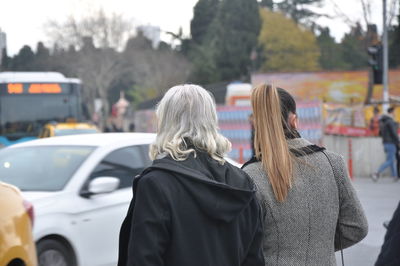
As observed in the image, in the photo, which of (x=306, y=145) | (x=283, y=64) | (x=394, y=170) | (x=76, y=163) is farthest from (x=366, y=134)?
(x=283, y=64)

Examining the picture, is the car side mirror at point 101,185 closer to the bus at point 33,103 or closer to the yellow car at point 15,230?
the yellow car at point 15,230

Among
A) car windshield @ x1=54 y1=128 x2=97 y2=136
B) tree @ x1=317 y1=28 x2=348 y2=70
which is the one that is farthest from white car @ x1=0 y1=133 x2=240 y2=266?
tree @ x1=317 y1=28 x2=348 y2=70

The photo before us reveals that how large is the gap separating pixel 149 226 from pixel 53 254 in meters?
4.05

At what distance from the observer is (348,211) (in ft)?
10.9

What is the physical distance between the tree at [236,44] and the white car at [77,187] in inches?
2238

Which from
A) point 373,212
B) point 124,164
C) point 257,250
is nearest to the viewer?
point 257,250

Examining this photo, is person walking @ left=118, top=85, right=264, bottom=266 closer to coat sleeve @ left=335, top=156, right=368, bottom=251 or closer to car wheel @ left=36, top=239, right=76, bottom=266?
coat sleeve @ left=335, top=156, right=368, bottom=251

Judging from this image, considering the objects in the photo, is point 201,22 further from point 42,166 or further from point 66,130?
point 42,166

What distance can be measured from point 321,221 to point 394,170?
15061 millimetres

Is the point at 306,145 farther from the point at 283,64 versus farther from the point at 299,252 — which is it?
the point at 283,64

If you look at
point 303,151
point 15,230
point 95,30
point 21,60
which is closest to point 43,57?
point 95,30

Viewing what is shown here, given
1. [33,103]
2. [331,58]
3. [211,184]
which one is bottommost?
[33,103]

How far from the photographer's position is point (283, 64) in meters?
63.6

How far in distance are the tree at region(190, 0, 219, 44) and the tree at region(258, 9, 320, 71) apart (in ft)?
18.6
